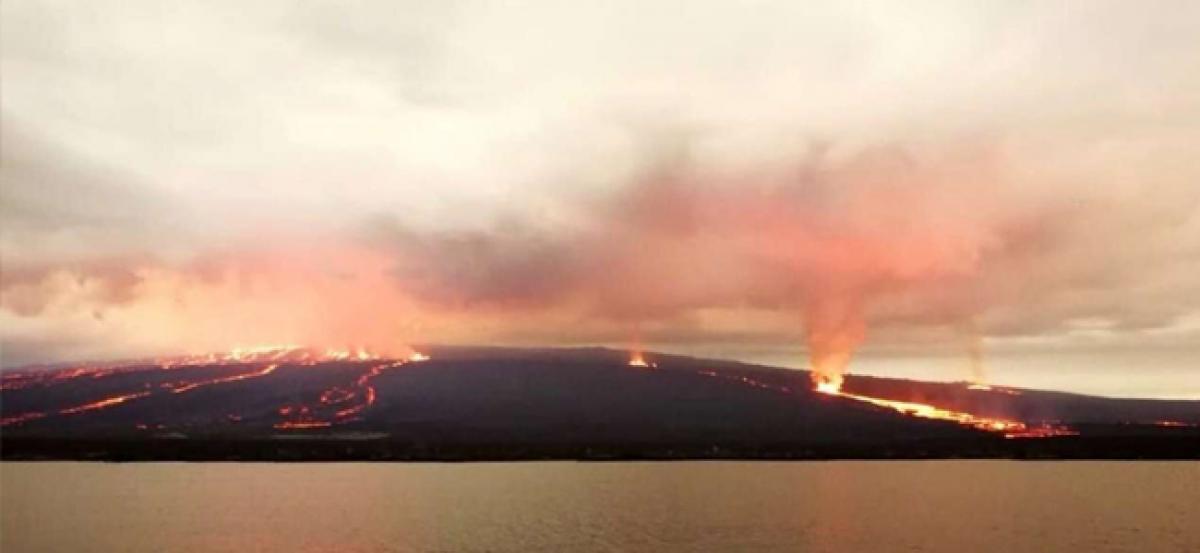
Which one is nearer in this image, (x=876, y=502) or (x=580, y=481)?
(x=876, y=502)

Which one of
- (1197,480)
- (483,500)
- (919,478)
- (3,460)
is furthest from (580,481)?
(3,460)

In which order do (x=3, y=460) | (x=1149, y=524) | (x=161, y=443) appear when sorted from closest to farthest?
(x=1149, y=524) < (x=3, y=460) < (x=161, y=443)

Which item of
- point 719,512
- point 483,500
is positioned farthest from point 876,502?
point 483,500

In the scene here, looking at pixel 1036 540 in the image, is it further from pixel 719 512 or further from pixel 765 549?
pixel 719 512

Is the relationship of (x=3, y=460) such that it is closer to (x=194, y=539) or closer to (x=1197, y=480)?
(x=194, y=539)

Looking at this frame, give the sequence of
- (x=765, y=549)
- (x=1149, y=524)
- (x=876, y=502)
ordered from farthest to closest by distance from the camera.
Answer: (x=876, y=502) → (x=1149, y=524) → (x=765, y=549)

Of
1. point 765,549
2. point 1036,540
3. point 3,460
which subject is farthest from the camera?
point 3,460
